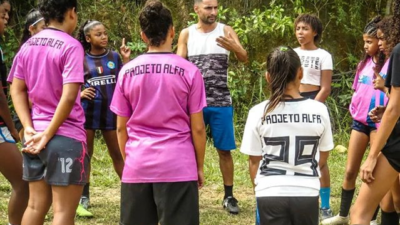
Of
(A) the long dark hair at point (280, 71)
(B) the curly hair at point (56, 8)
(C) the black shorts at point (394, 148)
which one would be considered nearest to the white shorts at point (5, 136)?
(B) the curly hair at point (56, 8)

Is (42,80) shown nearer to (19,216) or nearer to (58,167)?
(58,167)

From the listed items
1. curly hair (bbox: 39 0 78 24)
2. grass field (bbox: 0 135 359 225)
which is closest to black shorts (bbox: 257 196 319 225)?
curly hair (bbox: 39 0 78 24)

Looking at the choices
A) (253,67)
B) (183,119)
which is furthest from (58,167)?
(253,67)

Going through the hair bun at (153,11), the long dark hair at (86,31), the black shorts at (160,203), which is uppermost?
the hair bun at (153,11)

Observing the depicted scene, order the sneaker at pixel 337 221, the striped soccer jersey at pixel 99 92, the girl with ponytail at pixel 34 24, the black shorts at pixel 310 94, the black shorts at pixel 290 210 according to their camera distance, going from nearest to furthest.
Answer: the black shorts at pixel 290 210
the girl with ponytail at pixel 34 24
the sneaker at pixel 337 221
the striped soccer jersey at pixel 99 92
the black shorts at pixel 310 94

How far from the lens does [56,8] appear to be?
452cm

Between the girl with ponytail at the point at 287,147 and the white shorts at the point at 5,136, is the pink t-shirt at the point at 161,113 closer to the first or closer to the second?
the girl with ponytail at the point at 287,147

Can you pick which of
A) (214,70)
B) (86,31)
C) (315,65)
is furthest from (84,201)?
(315,65)

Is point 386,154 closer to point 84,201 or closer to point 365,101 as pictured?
point 365,101

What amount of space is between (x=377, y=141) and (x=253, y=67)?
6335 millimetres

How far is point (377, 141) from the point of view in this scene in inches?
177

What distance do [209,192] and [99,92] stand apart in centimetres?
182

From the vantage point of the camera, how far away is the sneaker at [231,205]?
22.1 feet

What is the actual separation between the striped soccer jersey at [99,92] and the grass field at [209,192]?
0.89 metres
